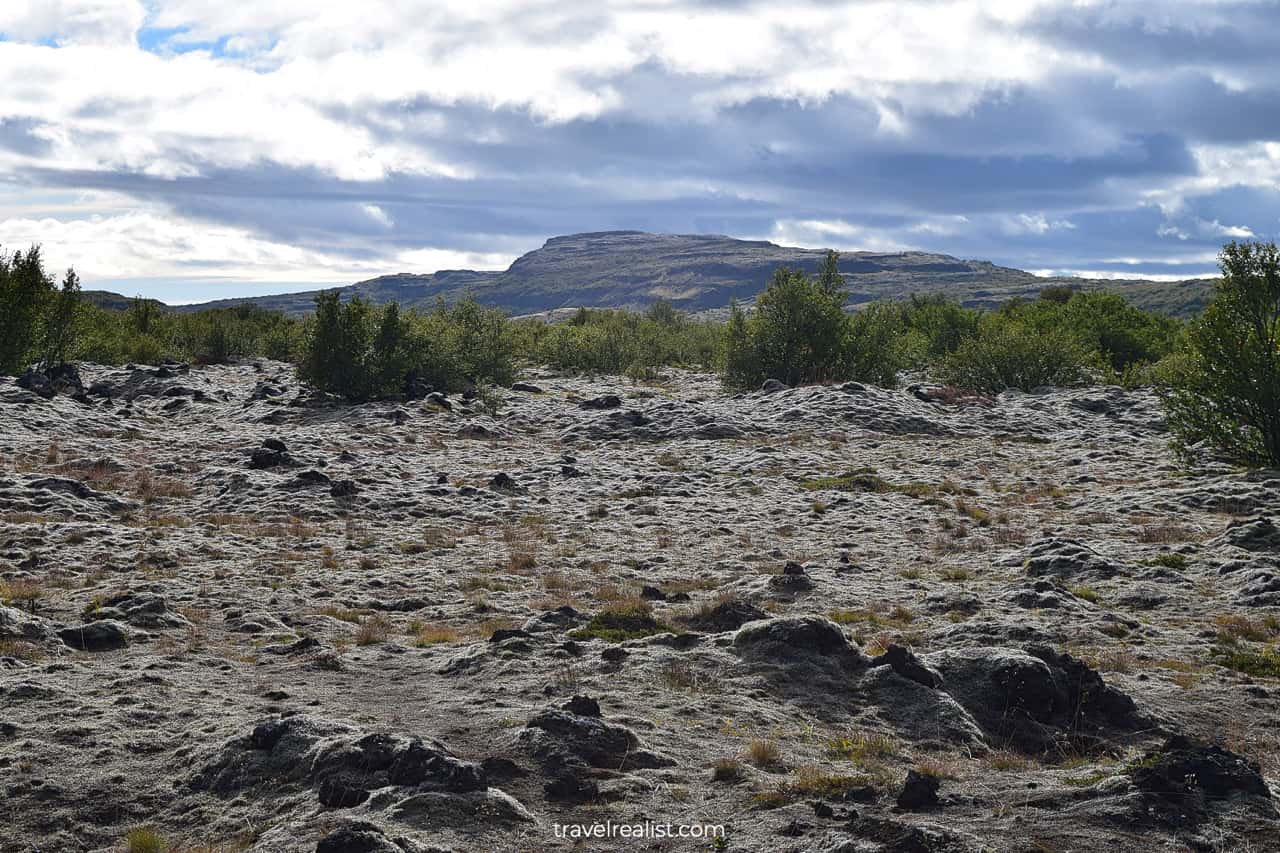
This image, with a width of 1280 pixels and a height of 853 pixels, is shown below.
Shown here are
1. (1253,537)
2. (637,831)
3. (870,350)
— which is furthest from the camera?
(870,350)

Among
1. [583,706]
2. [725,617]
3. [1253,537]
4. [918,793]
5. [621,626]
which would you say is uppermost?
[1253,537]

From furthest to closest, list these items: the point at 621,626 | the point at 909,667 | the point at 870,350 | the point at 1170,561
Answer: the point at 870,350
the point at 1170,561
the point at 621,626
the point at 909,667

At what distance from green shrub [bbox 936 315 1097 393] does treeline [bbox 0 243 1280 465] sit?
0.09 metres

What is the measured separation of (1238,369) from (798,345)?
99.5 feet

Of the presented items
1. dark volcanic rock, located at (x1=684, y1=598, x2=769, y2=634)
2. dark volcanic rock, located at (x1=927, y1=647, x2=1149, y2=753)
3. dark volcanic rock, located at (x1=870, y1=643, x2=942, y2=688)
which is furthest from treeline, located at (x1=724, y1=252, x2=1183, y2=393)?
dark volcanic rock, located at (x1=870, y1=643, x2=942, y2=688)

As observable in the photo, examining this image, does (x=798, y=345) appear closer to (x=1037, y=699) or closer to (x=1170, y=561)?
(x=1170, y=561)

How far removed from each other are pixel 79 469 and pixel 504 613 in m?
20.6

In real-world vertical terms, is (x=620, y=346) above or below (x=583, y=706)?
above

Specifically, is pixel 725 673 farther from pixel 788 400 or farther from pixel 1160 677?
pixel 788 400

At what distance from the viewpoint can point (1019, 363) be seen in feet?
198

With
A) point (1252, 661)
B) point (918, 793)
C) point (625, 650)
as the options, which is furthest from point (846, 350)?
point (918, 793)

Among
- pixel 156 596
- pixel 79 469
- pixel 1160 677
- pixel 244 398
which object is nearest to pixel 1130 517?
pixel 1160 677

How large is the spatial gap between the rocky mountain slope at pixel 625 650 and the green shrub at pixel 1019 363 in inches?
975

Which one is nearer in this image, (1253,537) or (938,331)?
(1253,537)
